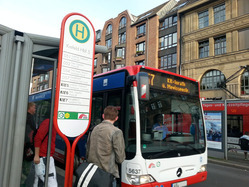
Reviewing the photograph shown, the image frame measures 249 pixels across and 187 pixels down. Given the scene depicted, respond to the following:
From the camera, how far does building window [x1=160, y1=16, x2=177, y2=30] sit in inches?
1043

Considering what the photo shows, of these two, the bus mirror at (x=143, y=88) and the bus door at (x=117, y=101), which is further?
the bus door at (x=117, y=101)

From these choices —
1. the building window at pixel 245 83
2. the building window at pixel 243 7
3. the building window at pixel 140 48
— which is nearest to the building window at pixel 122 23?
the building window at pixel 140 48

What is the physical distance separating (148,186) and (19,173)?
2031mm

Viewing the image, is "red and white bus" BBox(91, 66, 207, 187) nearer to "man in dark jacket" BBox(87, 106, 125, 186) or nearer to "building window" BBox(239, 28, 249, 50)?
"man in dark jacket" BBox(87, 106, 125, 186)

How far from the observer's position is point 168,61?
86.3ft

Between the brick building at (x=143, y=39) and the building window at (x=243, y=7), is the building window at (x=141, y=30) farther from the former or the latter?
the building window at (x=243, y=7)

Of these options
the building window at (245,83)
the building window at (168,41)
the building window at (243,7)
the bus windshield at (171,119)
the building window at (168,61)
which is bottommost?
the bus windshield at (171,119)

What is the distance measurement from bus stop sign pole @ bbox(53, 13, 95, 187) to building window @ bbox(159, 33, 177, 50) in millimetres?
24146

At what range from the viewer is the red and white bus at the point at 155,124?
12.1ft

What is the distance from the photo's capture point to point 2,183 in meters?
2.70

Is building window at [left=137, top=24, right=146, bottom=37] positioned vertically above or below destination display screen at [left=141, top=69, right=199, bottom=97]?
above

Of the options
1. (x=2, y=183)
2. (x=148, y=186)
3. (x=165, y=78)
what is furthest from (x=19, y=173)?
(x=165, y=78)

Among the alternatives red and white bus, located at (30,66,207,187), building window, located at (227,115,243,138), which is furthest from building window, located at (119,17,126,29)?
red and white bus, located at (30,66,207,187)

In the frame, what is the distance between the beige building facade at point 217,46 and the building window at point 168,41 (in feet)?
4.13
